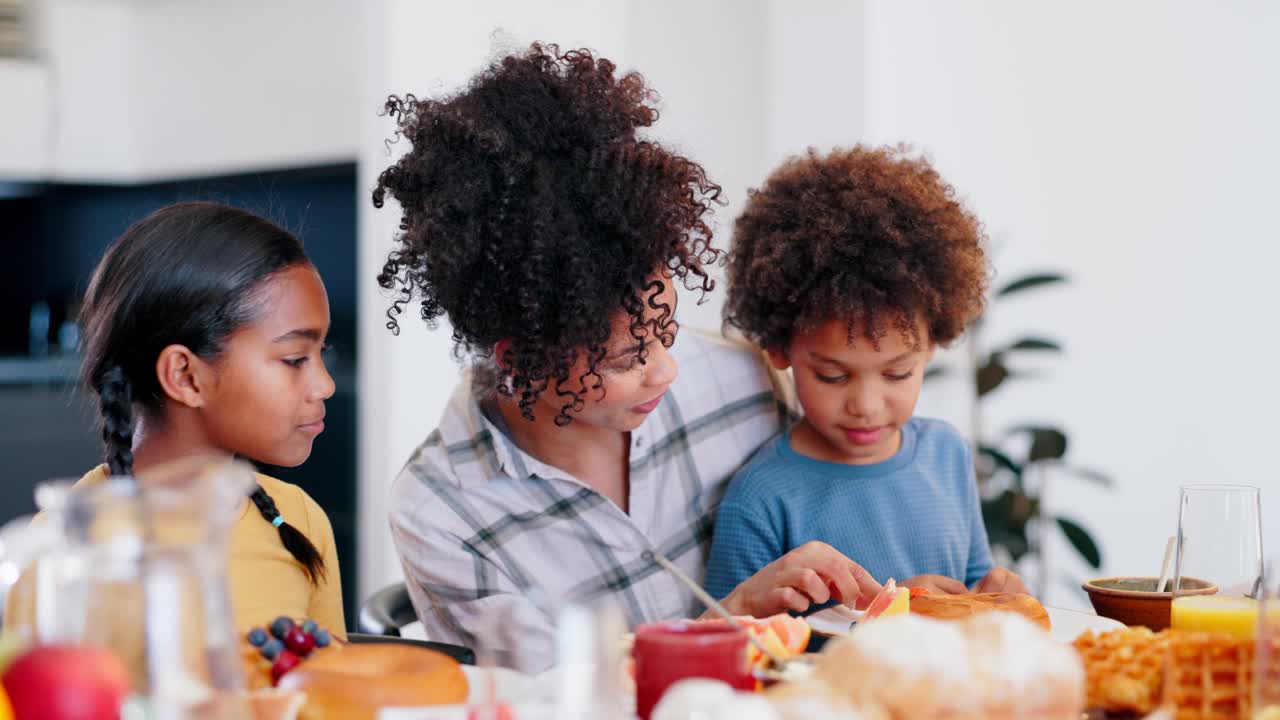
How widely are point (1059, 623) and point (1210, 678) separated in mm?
372

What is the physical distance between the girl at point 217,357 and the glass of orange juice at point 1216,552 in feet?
3.08

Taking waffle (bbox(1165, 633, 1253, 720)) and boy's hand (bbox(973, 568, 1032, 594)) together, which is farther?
boy's hand (bbox(973, 568, 1032, 594))

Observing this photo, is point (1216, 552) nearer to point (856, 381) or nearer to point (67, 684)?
point (856, 381)

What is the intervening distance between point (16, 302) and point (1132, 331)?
4.19 meters

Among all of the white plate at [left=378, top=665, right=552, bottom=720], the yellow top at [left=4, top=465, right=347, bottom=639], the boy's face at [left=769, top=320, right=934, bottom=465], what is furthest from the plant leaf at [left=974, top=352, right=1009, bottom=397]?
the white plate at [left=378, top=665, right=552, bottom=720]

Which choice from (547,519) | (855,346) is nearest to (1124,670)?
(855,346)

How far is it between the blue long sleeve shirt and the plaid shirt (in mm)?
59

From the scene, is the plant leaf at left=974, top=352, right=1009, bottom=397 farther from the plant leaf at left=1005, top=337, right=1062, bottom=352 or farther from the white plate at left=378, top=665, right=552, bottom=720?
the white plate at left=378, top=665, right=552, bottom=720

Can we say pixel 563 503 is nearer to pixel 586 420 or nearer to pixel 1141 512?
pixel 586 420

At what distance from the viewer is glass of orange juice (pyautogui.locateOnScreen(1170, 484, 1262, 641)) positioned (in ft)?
4.00

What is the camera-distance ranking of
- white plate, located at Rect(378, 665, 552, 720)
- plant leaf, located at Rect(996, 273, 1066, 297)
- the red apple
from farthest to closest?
plant leaf, located at Rect(996, 273, 1066, 297) < white plate, located at Rect(378, 665, 552, 720) < the red apple

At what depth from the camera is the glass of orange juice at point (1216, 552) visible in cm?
122

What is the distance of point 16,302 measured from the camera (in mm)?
5234

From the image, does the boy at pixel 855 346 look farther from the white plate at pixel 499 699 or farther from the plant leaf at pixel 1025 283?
the plant leaf at pixel 1025 283
